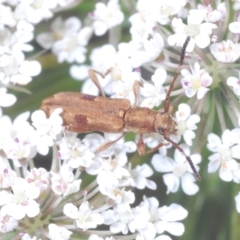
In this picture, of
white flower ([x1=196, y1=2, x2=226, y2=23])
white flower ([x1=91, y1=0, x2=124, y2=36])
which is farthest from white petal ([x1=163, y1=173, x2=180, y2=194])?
white flower ([x1=91, y1=0, x2=124, y2=36])

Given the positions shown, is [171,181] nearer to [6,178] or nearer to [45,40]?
[6,178]

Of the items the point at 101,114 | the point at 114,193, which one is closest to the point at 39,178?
the point at 114,193

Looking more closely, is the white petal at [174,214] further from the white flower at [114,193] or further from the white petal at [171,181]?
the white flower at [114,193]

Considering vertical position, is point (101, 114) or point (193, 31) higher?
point (193, 31)

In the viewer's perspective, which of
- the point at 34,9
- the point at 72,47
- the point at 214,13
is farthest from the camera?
the point at 72,47

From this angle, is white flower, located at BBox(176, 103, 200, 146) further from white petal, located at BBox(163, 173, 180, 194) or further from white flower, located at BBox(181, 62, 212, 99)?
white petal, located at BBox(163, 173, 180, 194)

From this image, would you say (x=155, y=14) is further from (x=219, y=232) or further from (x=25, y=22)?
(x=219, y=232)

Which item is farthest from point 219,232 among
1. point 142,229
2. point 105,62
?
point 105,62

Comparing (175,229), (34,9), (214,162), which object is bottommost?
(175,229)
